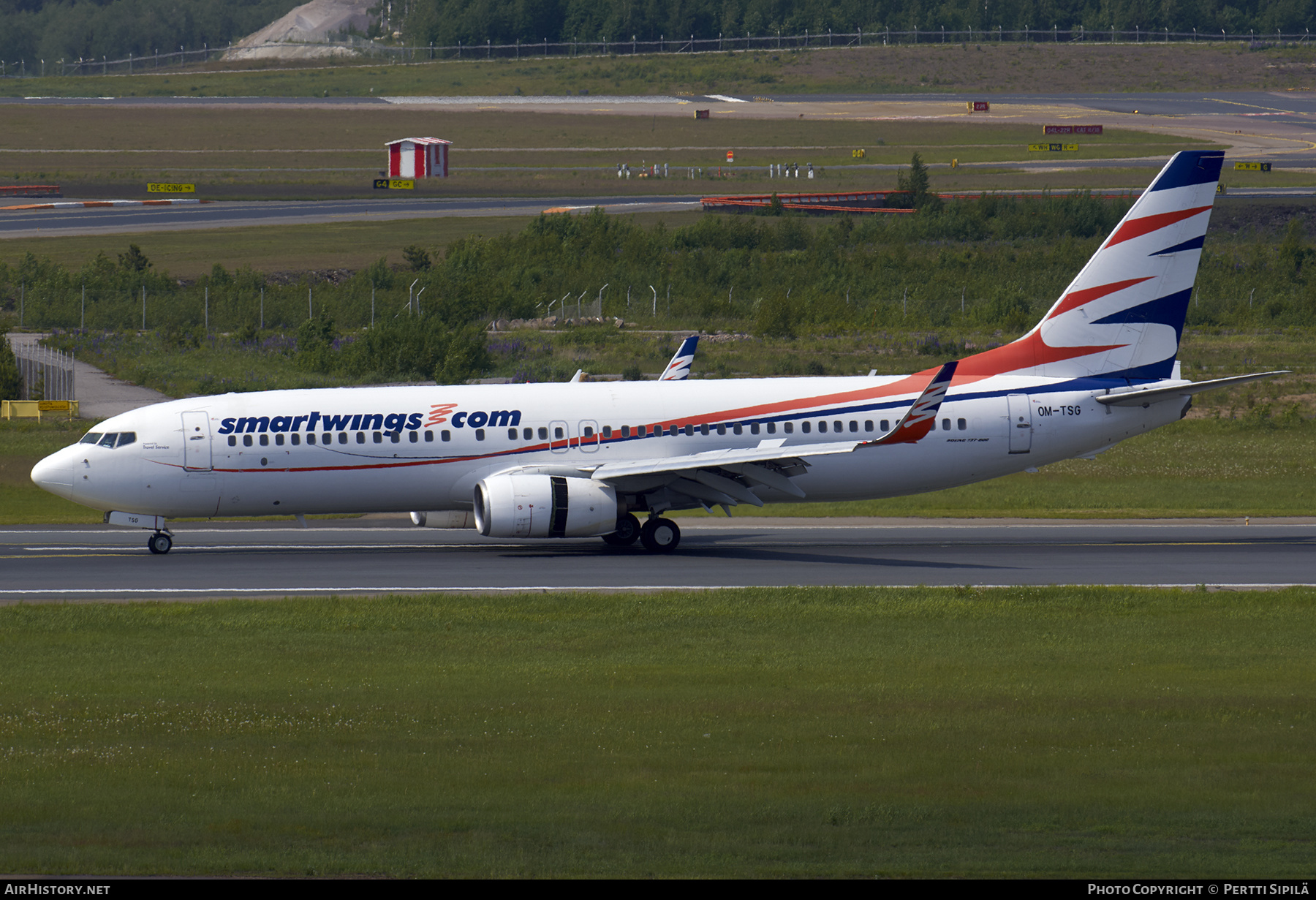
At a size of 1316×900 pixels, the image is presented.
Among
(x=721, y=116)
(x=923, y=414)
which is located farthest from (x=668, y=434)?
(x=721, y=116)

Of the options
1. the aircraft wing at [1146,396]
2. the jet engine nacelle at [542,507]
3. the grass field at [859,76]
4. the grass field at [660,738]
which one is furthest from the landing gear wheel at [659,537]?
the grass field at [859,76]

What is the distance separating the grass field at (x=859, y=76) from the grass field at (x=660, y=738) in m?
162

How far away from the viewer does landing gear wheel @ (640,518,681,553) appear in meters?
36.6

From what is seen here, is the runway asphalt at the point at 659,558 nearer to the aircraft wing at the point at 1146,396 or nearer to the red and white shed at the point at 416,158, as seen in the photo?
the aircraft wing at the point at 1146,396

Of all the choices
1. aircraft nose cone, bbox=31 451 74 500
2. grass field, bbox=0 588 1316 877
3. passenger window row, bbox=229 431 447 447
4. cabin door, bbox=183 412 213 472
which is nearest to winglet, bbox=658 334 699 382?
passenger window row, bbox=229 431 447 447

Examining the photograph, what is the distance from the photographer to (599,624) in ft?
86.8

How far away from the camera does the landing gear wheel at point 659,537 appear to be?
120 feet

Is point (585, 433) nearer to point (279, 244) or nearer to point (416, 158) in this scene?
point (279, 244)

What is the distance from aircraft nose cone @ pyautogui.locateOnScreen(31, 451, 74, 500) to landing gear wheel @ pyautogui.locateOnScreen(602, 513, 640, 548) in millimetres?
12516

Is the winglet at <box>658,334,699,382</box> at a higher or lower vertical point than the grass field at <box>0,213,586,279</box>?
lower

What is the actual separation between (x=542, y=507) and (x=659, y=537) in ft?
11.9

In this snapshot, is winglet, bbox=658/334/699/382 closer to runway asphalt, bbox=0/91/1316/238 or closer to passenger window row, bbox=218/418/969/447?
passenger window row, bbox=218/418/969/447

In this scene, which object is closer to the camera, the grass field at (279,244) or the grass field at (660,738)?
the grass field at (660,738)

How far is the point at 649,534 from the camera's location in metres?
36.7
